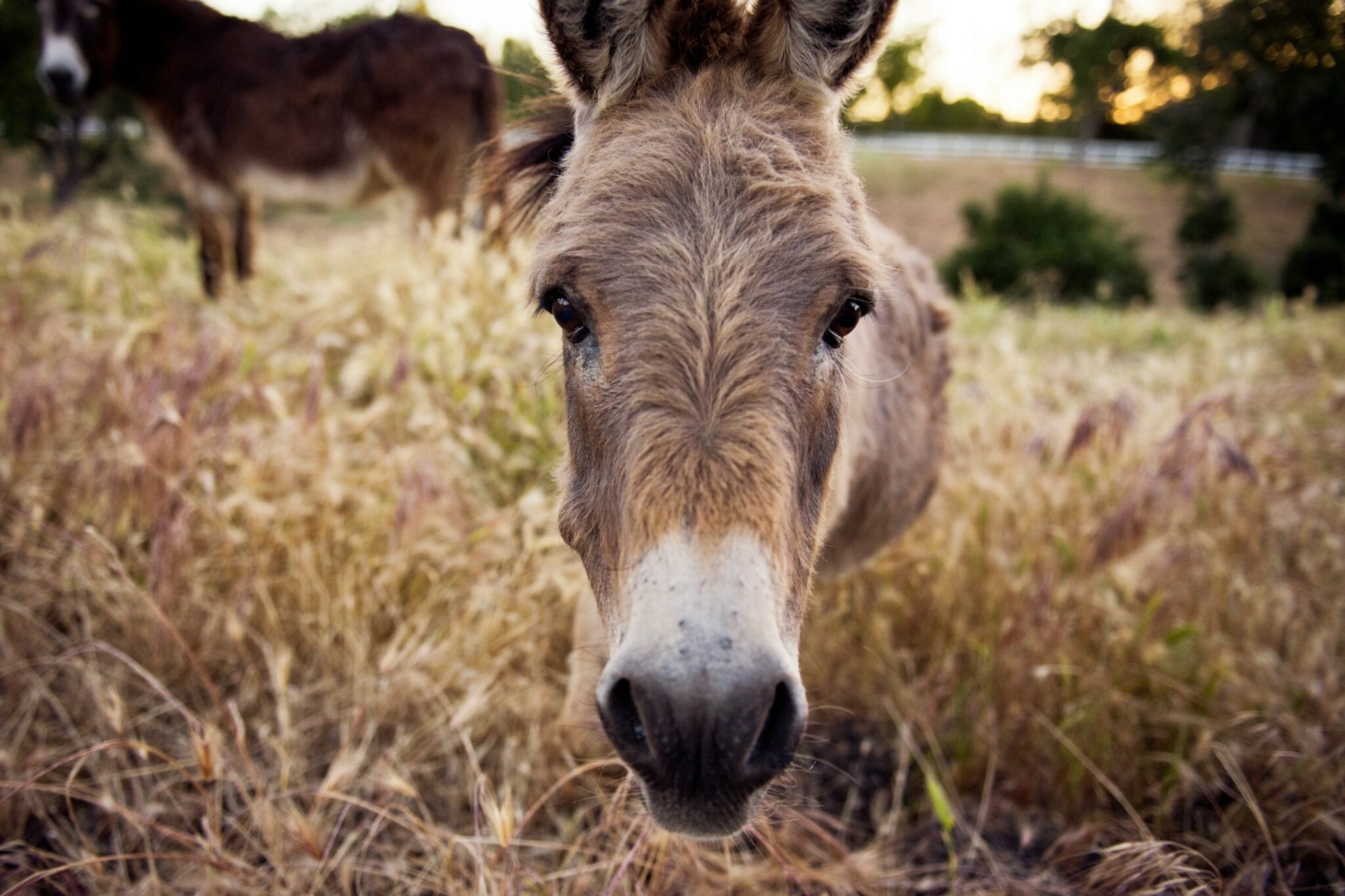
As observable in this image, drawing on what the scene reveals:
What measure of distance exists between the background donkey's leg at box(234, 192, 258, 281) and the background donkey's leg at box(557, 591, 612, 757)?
7.10m

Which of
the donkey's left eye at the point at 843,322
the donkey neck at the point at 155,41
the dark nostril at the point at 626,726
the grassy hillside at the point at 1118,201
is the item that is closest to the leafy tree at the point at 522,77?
the donkey's left eye at the point at 843,322

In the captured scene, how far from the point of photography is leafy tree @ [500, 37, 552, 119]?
2631 mm

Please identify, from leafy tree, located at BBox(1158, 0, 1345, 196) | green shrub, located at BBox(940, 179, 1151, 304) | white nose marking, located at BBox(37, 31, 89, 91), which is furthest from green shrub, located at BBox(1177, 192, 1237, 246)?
white nose marking, located at BBox(37, 31, 89, 91)

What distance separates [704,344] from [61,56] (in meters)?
8.90

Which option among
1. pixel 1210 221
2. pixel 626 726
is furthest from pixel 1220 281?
pixel 626 726

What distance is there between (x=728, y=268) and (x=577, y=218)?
1.27ft

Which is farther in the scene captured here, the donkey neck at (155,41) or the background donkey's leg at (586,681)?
the donkey neck at (155,41)

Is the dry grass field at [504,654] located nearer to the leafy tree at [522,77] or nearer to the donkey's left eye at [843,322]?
the leafy tree at [522,77]

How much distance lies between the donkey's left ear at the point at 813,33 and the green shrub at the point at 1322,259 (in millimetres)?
23677

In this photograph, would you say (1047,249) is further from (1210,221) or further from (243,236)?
(243,236)

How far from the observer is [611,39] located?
190cm

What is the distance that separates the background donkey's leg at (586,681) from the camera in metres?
2.28

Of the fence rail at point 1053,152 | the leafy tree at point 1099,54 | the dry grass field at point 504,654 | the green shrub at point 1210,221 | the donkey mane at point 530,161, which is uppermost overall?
the leafy tree at point 1099,54

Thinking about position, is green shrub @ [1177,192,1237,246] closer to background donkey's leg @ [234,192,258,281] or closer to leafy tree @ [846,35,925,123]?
leafy tree @ [846,35,925,123]
